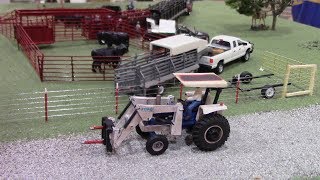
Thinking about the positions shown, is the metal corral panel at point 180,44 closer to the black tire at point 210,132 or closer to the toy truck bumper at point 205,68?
the toy truck bumper at point 205,68

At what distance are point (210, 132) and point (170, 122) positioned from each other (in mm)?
1198

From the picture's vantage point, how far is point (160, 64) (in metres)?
17.4

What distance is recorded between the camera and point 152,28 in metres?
27.6

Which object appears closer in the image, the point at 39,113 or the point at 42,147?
the point at 42,147

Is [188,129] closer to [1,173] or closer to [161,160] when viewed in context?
[161,160]

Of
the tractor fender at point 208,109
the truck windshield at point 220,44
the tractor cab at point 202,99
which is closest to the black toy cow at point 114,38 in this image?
the truck windshield at point 220,44

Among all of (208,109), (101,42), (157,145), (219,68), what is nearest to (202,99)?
(208,109)

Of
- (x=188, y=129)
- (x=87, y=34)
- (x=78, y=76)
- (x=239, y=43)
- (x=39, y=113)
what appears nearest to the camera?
(x=188, y=129)

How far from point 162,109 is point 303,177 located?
4.28m

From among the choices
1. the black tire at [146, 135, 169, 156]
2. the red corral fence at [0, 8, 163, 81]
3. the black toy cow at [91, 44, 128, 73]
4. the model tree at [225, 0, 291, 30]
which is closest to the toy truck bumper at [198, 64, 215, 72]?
the black toy cow at [91, 44, 128, 73]

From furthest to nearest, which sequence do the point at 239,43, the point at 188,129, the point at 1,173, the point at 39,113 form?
1. the point at 239,43
2. the point at 39,113
3. the point at 188,129
4. the point at 1,173

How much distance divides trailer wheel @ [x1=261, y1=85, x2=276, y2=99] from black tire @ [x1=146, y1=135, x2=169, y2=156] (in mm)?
6628

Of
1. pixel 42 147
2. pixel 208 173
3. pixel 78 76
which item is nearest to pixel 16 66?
pixel 78 76

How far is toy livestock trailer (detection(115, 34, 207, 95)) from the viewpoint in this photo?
664 inches
